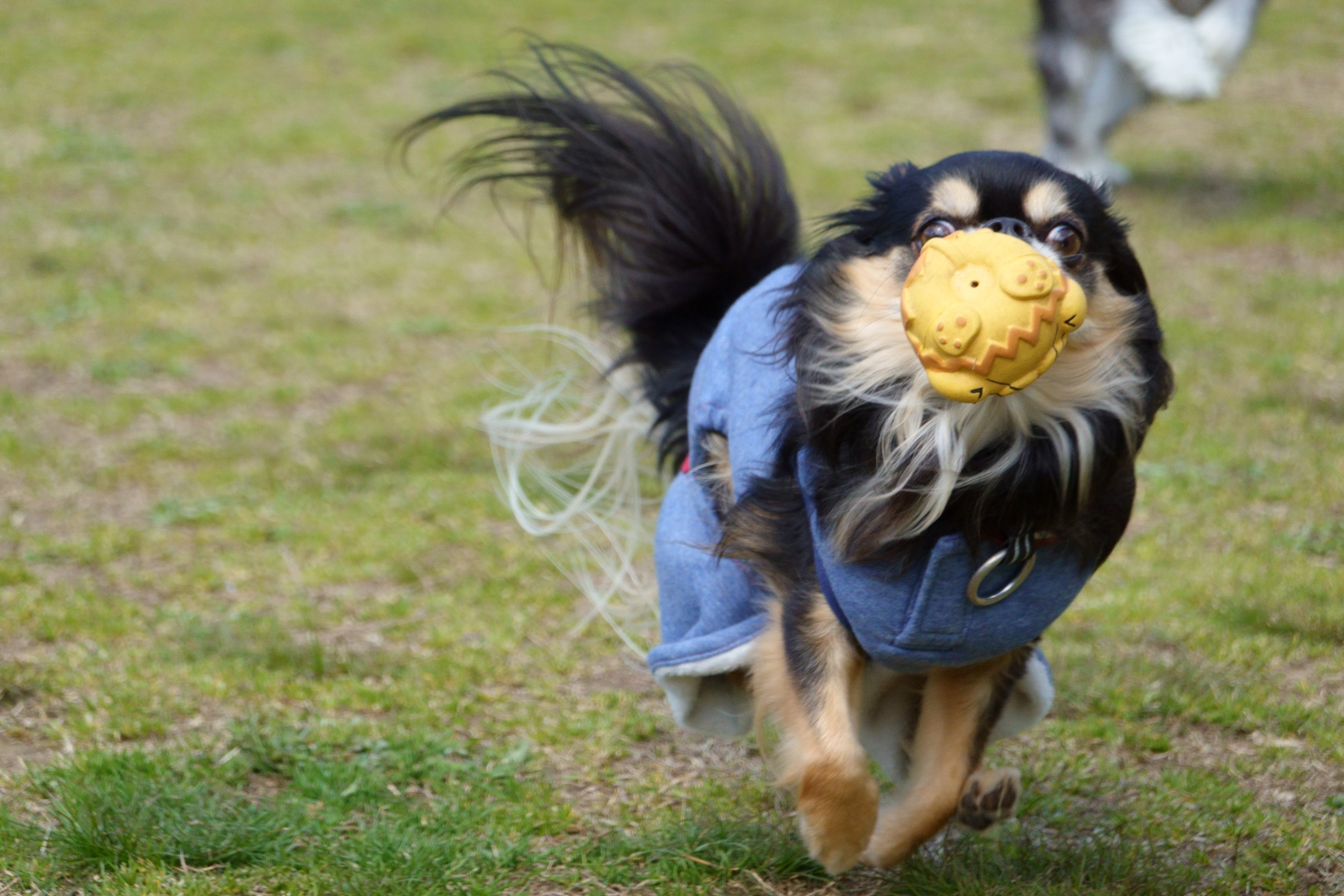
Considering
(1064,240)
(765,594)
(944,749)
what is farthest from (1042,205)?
(944,749)

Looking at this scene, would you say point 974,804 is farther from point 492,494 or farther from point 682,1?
point 682,1

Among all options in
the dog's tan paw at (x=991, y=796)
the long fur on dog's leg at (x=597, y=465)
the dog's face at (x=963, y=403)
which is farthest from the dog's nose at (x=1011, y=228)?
the long fur on dog's leg at (x=597, y=465)

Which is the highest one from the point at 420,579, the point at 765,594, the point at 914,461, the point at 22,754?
the point at 914,461

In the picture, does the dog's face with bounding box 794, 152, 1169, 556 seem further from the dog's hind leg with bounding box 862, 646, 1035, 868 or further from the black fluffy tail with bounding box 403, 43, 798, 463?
the black fluffy tail with bounding box 403, 43, 798, 463

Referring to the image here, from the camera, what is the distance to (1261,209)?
7.70 meters

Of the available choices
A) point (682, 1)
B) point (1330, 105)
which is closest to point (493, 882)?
point (1330, 105)

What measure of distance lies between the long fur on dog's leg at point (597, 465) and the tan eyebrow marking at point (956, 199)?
1355 mm

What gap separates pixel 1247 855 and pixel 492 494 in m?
2.66

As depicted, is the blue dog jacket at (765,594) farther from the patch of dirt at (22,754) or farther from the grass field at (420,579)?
the patch of dirt at (22,754)

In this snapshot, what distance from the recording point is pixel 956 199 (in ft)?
6.99

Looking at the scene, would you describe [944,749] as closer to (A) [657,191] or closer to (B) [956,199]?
(B) [956,199]

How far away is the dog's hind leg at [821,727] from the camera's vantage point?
2229mm

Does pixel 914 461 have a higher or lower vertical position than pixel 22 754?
higher

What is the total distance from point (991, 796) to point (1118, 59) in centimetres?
612
